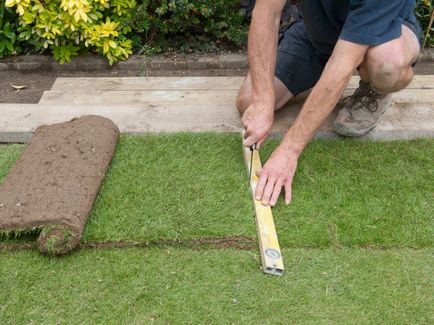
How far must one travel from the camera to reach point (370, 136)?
114 inches

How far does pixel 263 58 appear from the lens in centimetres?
259

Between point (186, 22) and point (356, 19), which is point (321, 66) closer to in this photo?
point (356, 19)

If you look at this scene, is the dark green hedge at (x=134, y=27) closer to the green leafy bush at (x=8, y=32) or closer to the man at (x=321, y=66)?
the green leafy bush at (x=8, y=32)

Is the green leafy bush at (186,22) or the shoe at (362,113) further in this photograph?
the green leafy bush at (186,22)

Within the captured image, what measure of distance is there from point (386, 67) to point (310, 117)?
0.47 meters

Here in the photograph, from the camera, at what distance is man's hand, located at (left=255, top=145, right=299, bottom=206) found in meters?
2.34

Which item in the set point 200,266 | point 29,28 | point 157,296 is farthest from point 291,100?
point 29,28

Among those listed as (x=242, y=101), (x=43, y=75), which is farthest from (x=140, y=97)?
(x=43, y=75)

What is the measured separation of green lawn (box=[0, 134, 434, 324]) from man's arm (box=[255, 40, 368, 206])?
0.33 feet

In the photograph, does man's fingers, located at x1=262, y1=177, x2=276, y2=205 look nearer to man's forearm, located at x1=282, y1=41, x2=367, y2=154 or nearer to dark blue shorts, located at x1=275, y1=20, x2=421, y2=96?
man's forearm, located at x1=282, y1=41, x2=367, y2=154

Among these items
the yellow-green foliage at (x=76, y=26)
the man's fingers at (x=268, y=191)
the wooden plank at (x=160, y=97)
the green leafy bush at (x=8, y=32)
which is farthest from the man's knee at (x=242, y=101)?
the green leafy bush at (x=8, y=32)

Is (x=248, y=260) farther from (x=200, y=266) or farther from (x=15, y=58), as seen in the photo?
(x=15, y=58)

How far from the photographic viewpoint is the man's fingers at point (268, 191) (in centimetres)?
232

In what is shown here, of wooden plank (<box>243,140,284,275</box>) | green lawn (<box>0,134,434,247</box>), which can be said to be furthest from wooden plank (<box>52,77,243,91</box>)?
wooden plank (<box>243,140,284,275</box>)
